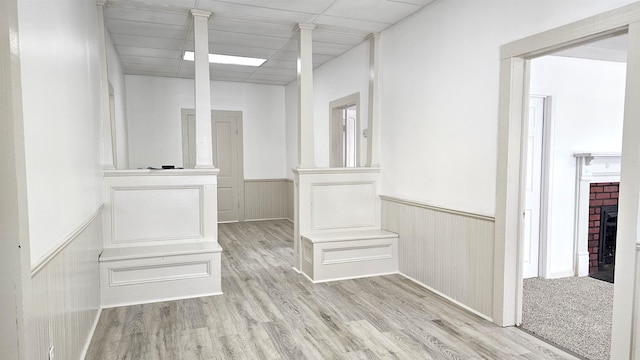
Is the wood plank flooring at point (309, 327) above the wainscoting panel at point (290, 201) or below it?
below

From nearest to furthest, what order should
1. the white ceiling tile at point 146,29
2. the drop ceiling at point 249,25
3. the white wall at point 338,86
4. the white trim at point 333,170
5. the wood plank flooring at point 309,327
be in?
the wood plank flooring at point 309,327 → the drop ceiling at point 249,25 → the white ceiling tile at point 146,29 → the white trim at point 333,170 → the white wall at point 338,86

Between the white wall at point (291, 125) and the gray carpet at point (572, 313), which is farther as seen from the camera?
the white wall at point (291, 125)

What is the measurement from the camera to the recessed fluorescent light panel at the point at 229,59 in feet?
18.2

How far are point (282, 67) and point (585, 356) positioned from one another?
5153 mm

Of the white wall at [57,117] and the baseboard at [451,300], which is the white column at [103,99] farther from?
the baseboard at [451,300]

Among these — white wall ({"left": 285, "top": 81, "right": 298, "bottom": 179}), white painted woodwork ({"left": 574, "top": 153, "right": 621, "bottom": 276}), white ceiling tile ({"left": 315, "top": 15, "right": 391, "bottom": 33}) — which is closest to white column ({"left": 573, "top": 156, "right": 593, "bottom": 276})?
white painted woodwork ({"left": 574, "top": 153, "right": 621, "bottom": 276})

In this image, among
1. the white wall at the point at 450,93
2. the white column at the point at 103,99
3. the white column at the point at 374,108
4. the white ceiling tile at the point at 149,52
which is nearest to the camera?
the white wall at the point at 450,93

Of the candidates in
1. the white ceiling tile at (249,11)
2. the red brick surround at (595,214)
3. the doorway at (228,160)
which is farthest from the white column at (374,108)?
the doorway at (228,160)

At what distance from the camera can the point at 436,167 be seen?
3.67 metres

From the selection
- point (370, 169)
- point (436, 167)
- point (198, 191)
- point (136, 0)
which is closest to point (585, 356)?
point (436, 167)

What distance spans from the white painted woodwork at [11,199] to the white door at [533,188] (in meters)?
4.06

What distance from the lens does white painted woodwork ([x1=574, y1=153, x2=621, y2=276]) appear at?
13.9 feet

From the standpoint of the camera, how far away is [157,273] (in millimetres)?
3514

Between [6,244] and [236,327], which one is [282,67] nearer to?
[236,327]
